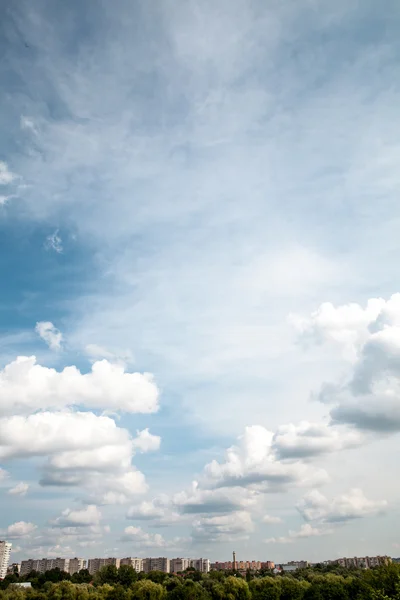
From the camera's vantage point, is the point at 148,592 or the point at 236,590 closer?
the point at 148,592

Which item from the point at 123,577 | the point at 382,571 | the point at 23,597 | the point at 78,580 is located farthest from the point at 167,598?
the point at 78,580

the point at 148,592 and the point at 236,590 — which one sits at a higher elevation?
the point at 148,592

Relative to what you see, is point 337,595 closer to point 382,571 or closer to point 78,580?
point 382,571

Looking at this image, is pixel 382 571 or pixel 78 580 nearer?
pixel 382 571

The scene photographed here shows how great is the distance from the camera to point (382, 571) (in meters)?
73.2

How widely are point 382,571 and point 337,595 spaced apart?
2653 centimetres

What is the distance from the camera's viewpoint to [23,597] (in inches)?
3883

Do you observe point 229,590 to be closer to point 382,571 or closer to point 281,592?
point 281,592

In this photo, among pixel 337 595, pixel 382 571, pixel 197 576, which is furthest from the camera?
pixel 197 576

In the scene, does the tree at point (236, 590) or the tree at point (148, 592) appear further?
the tree at point (236, 590)

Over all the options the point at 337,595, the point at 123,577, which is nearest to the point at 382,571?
the point at 337,595

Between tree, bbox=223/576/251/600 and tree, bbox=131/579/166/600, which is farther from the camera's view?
tree, bbox=223/576/251/600

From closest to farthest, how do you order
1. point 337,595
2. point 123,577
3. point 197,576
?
point 337,595 < point 123,577 < point 197,576

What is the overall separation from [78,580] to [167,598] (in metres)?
96.7
